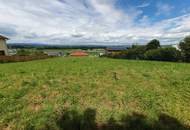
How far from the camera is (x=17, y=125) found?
3.11 m

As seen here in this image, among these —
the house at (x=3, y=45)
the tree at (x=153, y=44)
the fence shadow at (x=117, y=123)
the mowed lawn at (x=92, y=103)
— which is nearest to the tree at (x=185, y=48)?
the tree at (x=153, y=44)

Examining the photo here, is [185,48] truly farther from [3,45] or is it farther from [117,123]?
[3,45]

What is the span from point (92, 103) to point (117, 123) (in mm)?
897

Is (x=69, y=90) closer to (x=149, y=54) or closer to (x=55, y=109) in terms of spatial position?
(x=55, y=109)

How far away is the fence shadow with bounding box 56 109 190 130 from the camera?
125 inches

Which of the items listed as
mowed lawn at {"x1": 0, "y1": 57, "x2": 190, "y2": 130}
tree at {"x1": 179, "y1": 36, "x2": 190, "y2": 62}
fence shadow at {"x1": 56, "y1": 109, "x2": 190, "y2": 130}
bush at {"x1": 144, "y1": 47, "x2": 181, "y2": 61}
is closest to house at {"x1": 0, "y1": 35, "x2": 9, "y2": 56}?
mowed lawn at {"x1": 0, "y1": 57, "x2": 190, "y2": 130}

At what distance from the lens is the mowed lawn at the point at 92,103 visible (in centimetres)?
324

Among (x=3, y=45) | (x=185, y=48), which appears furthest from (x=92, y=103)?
(x=185, y=48)

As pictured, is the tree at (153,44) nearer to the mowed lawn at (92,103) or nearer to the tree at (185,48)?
the tree at (185,48)

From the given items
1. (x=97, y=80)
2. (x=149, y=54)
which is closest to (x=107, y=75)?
(x=97, y=80)

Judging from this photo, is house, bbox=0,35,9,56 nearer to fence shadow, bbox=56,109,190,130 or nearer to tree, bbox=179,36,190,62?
fence shadow, bbox=56,109,190,130

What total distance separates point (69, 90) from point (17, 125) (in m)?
1.72

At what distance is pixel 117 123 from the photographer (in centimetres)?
329

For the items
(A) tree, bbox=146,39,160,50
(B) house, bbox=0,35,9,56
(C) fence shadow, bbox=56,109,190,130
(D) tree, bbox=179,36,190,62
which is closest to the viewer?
(C) fence shadow, bbox=56,109,190,130
